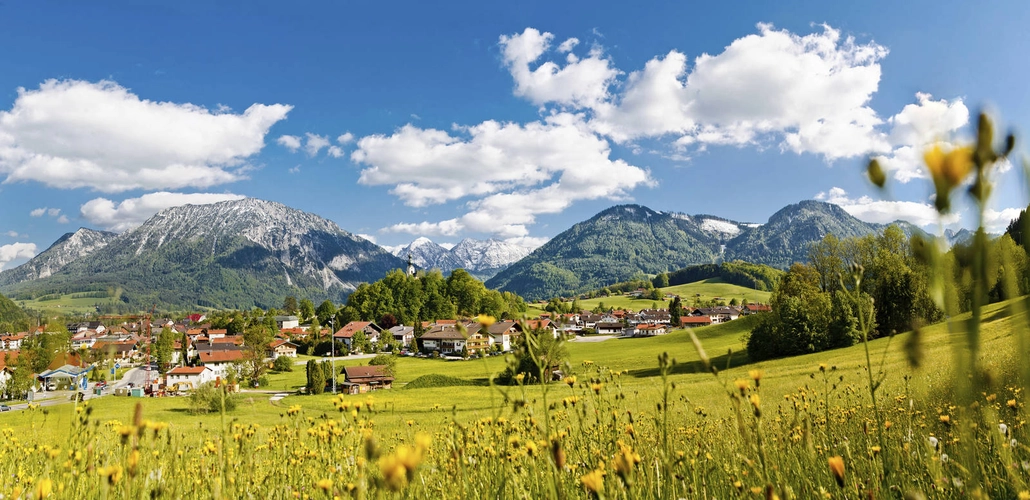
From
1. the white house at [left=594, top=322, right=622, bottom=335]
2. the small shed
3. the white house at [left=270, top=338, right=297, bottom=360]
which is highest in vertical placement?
the white house at [left=270, top=338, right=297, bottom=360]

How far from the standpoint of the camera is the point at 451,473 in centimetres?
311

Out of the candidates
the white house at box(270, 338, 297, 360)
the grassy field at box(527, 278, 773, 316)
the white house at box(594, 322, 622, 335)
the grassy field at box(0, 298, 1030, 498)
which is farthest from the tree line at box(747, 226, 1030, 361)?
the grassy field at box(527, 278, 773, 316)

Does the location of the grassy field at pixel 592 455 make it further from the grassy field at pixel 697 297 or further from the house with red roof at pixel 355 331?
the grassy field at pixel 697 297

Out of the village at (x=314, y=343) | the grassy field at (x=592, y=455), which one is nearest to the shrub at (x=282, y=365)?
the village at (x=314, y=343)

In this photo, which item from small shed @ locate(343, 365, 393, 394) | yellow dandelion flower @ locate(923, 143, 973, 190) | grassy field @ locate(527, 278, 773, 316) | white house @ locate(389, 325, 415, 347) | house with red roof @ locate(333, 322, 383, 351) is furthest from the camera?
grassy field @ locate(527, 278, 773, 316)

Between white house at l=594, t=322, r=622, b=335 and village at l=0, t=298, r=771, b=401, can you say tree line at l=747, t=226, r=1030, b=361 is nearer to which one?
village at l=0, t=298, r=771, b=401

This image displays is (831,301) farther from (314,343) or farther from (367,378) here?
(314,343)

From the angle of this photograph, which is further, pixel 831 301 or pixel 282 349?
pixel 282 349

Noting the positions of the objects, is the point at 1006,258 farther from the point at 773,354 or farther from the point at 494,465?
the point at 773,354

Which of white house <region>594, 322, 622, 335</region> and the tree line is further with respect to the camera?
white house <region>594, 322, 622, 335</region>

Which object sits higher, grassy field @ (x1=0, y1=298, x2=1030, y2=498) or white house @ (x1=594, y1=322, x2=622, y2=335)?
grassy field @ (x1=0, y1=298, x2=1030, y2=498)

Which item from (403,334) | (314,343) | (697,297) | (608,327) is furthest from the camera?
(697,297)

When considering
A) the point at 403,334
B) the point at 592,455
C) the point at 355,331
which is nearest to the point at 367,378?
the point at 355,331

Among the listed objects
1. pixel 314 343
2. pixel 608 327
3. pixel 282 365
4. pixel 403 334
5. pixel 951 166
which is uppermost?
pixel 951 166
